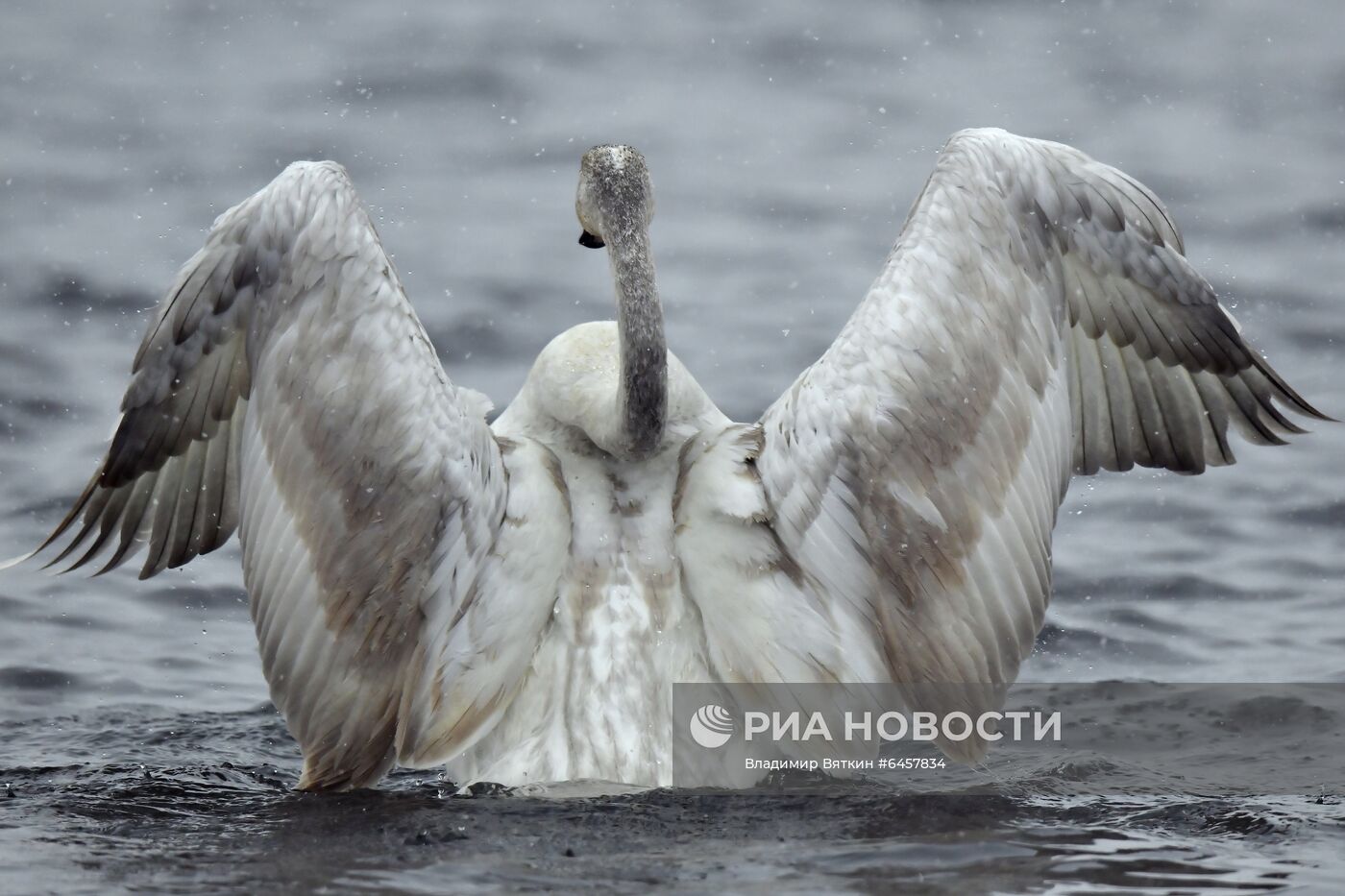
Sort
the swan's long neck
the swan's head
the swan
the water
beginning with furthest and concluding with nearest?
the swan's head < the swan's long neck < the swan < the water

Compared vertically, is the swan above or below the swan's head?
below

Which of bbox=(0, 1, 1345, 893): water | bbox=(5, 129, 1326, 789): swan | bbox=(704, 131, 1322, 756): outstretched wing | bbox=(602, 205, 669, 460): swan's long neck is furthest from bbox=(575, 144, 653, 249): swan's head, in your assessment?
bbox=(0, 1, 1345, 893): water

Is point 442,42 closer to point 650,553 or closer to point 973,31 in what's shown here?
point 973,31

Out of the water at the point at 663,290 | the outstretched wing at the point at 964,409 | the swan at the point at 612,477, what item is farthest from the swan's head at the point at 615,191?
the water at the point at 663,290

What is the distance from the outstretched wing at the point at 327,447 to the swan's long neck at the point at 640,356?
0.42m

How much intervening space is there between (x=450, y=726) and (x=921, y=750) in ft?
6.20

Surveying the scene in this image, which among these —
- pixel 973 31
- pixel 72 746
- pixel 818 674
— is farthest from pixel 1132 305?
pixel 973 31

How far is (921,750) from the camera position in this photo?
23.5 feet

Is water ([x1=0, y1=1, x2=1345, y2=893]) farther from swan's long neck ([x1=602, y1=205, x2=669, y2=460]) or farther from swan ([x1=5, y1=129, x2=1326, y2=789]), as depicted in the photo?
swan's long neck ([x1=602, y1=205, x2=669, y2=460])

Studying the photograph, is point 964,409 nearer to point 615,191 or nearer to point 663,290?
point 615,191

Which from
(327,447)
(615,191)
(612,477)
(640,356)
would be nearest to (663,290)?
(615,191)

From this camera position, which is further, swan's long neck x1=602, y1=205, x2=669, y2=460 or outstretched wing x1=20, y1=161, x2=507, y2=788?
swan's long neck x1=602, y1=205, x2=669, y2=460

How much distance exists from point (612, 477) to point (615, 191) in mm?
903

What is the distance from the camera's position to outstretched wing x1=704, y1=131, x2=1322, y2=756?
5.89 metres
